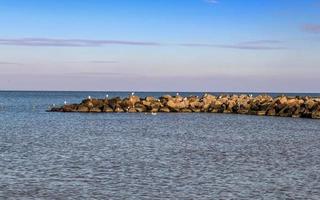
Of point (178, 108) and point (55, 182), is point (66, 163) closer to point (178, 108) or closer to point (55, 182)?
point (55, 182)

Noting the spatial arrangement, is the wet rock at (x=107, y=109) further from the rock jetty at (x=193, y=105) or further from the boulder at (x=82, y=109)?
the boulder at (x=82, y=109)

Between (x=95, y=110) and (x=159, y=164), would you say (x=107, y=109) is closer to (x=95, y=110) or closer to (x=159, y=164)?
(x=95, y=110)

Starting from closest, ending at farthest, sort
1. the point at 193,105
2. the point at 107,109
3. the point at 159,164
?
1. the point at 159,164
2. the point at 107,109
3. the point at 193,105

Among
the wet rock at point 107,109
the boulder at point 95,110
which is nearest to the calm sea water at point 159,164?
the wet rock at point 107,109

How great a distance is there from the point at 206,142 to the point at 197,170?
18.3 metres

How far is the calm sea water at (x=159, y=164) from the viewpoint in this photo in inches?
1123

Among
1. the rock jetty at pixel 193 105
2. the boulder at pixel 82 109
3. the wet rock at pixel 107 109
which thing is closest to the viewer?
the rock jetty at pixel 193 105

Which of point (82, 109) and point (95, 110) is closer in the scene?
point (95, 110)

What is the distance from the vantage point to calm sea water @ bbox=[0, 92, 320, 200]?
2853 centimetres

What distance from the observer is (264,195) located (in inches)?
1097

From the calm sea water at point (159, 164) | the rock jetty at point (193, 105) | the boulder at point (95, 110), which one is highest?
A: the rock jetty at point (193, 105)

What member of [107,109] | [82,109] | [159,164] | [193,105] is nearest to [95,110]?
[107,109]

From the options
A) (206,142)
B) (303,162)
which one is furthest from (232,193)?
(206,142)

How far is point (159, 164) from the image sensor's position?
37.7m
